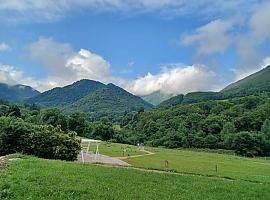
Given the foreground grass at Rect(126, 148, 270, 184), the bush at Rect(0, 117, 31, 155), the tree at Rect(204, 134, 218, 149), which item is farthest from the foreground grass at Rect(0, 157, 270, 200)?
the tree at Rect(204, 134, 218, 149)

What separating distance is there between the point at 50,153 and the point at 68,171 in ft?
107

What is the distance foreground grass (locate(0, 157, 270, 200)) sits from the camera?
80.1ft

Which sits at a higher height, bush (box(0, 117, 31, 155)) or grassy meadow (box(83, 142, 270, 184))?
→ bush (box(0, 117, 31, 155))

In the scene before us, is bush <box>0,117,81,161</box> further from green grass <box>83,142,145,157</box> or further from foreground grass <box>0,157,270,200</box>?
green grass <box>83,142,145,157</box>

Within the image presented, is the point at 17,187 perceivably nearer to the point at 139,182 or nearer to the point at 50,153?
the point at 139,182

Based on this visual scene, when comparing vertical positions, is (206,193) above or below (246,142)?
below

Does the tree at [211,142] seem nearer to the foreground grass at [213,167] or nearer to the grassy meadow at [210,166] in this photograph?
the grassy meadow at [210,166]

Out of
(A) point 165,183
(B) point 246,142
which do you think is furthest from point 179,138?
(A) point 165,183

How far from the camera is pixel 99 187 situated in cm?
2703

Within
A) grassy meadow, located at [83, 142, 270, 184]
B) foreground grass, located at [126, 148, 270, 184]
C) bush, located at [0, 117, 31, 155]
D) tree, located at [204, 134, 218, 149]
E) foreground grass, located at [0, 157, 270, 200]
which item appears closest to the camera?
foreground grass, located at [0, 157, 270, 200]

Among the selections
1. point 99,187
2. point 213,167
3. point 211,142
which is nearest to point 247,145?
point 211,142

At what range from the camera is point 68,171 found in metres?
33.1

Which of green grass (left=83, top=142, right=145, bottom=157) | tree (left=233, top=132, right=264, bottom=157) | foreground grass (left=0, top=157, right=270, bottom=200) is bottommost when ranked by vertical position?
foreground grass (left=0, top=157, right=270, bottom=200)

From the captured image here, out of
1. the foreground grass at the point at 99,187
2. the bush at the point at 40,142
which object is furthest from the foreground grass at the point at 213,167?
the foreground grass at the point at 99,187
